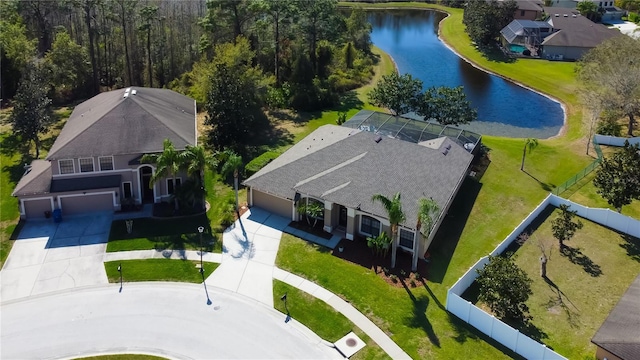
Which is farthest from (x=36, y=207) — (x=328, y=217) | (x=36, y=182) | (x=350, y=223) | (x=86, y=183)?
(x=350, y=223)

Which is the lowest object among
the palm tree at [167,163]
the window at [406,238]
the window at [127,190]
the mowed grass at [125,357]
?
the mowed grass at [125,357]

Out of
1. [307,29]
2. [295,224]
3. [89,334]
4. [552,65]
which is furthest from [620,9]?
[89,334]

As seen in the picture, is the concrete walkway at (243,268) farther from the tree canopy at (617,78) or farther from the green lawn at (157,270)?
the tree canopy at (617,78)

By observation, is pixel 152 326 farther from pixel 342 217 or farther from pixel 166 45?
pixel 166 45

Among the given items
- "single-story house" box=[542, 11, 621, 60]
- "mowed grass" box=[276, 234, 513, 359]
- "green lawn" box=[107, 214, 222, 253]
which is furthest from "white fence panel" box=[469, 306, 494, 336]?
"single-story house" box=[542, 11, 621, 60]

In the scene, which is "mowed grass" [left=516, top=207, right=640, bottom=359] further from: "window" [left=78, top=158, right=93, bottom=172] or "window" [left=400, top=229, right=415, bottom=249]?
"window" [left=78, top=158, right=93, bottom=172]

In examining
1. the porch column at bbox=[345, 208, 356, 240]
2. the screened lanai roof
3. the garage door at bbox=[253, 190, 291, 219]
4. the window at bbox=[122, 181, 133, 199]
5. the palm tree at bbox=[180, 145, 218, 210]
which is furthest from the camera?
the screened lanai roof

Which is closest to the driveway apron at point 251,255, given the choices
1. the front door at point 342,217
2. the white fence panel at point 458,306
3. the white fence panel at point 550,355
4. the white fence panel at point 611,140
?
the front door at point 342,217
